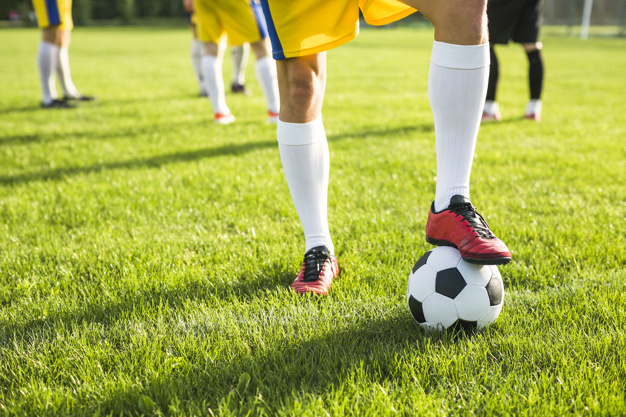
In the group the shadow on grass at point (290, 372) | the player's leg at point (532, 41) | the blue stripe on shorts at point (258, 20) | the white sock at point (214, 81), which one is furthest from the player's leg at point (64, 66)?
the shadow on grass at point (290, 372)

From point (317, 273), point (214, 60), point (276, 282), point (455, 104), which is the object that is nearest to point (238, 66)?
point (214, 60)

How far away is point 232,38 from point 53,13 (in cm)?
291

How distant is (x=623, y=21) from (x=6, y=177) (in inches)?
1538

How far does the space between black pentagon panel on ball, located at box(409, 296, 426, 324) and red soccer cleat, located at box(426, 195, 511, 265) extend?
225 mm

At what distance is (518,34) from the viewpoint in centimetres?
561

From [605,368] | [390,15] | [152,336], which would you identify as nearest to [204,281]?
[152,336]

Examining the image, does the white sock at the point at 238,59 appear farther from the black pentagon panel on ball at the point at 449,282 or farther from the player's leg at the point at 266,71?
the black pentagon panel on ball at the point at 449,282

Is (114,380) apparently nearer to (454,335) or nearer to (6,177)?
(454,335)

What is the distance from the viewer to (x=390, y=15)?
1.98 meters

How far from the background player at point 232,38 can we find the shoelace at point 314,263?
3540 mm

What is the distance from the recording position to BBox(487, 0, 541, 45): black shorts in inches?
204

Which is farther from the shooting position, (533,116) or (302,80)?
(533,116)

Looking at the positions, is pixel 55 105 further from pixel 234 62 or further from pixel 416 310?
pixel 416 310

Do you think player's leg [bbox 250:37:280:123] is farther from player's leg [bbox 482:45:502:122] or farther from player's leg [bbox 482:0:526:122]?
player's leg [bbox 482:45:502:122]
